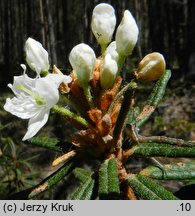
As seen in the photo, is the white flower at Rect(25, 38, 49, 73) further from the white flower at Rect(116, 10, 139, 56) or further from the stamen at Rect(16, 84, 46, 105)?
the white flower at Rect(116, 10, 139, 56)

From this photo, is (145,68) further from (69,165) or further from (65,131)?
(65,131)

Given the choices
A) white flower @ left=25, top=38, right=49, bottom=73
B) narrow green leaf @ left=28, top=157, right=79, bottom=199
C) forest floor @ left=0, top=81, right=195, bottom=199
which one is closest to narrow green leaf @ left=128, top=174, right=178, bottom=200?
narrow green leaf @ left=28, top=157, right=79, bottom=199

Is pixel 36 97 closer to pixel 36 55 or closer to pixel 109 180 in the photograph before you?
pixel 36 55

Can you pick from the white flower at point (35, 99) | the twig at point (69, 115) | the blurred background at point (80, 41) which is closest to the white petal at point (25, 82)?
the white flower at point (35, 99)

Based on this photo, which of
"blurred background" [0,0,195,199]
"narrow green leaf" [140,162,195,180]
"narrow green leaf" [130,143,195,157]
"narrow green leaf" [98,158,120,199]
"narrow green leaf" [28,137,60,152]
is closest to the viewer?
"narrow green leaf" [98,158,120,199]

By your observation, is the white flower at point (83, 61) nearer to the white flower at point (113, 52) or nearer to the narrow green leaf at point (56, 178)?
the white flower at point (113, 52)

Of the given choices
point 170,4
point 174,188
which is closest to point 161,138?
point 174,188
